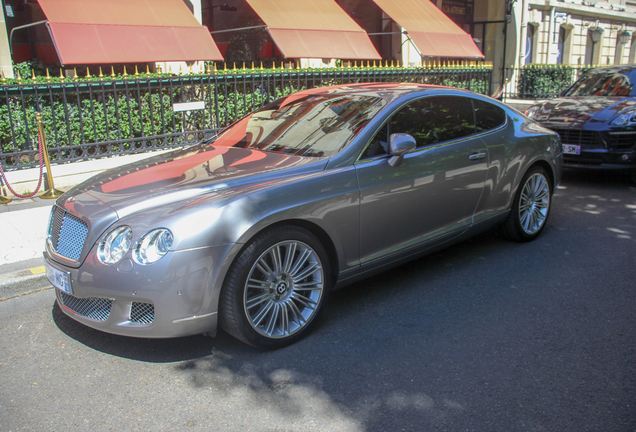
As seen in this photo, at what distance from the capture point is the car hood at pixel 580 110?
26.3 feet

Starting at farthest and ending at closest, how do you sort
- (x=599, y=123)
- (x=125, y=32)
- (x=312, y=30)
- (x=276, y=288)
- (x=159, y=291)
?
(x=312, y=30), (x=125, y=32), (x=599, y=123), (x=276, y=288), (x=159, y=291)

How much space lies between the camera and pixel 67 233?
3549 millimetres

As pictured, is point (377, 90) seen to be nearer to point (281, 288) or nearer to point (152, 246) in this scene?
point (281, 288)

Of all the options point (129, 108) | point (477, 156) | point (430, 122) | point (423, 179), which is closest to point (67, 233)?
point (423, 179)

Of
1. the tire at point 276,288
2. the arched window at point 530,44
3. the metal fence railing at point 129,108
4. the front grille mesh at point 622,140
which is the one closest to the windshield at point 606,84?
the front grille mesh at point 622,140

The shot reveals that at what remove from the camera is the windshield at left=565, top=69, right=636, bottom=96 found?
8.77 m

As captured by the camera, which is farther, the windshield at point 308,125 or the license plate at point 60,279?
the windshield at point 308,125

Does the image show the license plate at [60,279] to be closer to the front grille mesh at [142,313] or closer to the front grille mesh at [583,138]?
the front grille mesh at [142,313]

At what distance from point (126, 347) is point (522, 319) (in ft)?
9.11

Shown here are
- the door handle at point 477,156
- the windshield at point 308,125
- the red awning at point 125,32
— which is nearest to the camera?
the windshield at point 308,125

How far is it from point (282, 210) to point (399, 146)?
1100mm

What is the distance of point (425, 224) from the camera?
4.44 meters

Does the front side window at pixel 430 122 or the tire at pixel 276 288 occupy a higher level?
the front side window at pixel 430 122

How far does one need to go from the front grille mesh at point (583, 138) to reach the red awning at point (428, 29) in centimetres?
800
